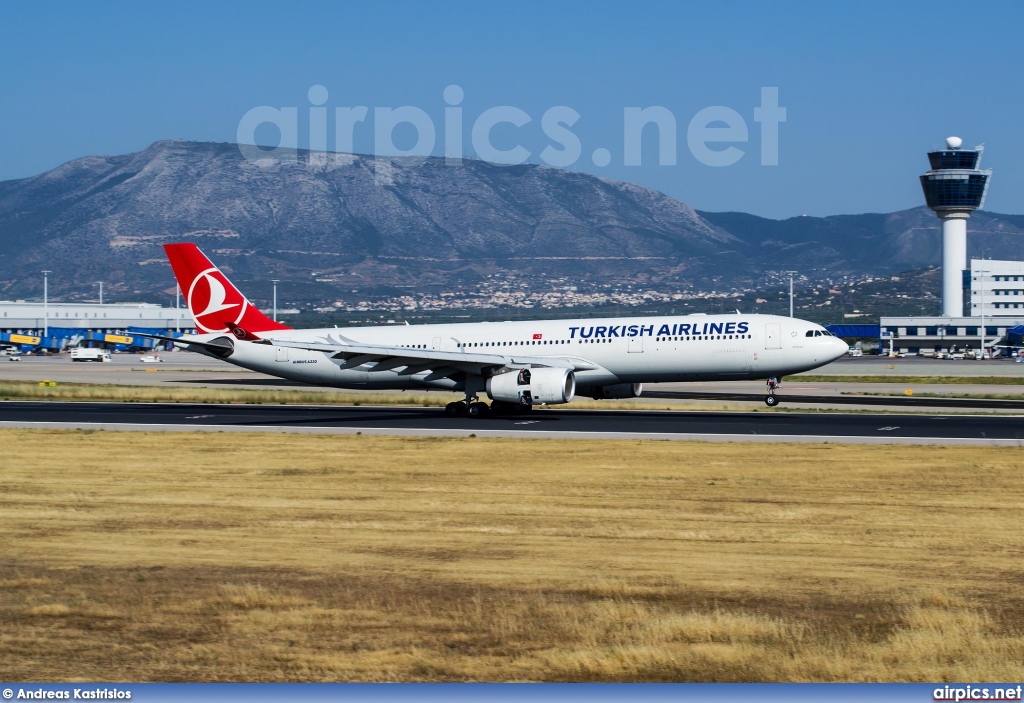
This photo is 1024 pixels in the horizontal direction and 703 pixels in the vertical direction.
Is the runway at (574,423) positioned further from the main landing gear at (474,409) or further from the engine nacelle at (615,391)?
the engine nacelle at (615,391)

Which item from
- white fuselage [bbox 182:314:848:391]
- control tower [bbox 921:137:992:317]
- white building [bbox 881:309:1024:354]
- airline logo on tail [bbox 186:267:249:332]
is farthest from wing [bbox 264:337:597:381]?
control tower [bbox 921:137:992:317]

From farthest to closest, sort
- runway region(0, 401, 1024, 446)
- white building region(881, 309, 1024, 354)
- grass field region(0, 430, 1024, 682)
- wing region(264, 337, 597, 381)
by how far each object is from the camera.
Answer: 1. white building region(881, 309, 1024, 354)
2. wing region(264, 337, 597, 381)
3. runway region(0, 401, 1024, 446)
4. grass field region(0, 430, 1024, 682)

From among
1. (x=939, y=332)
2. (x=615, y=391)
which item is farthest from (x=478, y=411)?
(x=939, y=332)

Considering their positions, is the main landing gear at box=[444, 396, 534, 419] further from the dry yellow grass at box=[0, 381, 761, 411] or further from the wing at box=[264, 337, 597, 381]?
the dry yellow grass at box=[0, 381, 761, 411]

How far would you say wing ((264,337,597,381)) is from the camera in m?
44.5

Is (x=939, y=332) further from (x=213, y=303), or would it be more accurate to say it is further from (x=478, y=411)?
(x=478, y=411)

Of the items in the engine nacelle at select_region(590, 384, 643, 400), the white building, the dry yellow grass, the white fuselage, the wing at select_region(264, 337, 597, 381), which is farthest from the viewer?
the white building

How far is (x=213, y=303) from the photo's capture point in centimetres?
5412

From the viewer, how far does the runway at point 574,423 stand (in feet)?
119

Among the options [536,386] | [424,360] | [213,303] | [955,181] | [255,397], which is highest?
[955,181]

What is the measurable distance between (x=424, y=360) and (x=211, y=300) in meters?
14.2

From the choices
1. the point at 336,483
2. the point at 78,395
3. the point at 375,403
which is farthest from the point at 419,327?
the point at 336,483

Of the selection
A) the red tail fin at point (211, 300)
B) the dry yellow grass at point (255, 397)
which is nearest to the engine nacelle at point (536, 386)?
the dry yellow grass at point (255, 397)

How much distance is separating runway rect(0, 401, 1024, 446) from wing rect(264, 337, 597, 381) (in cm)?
196
